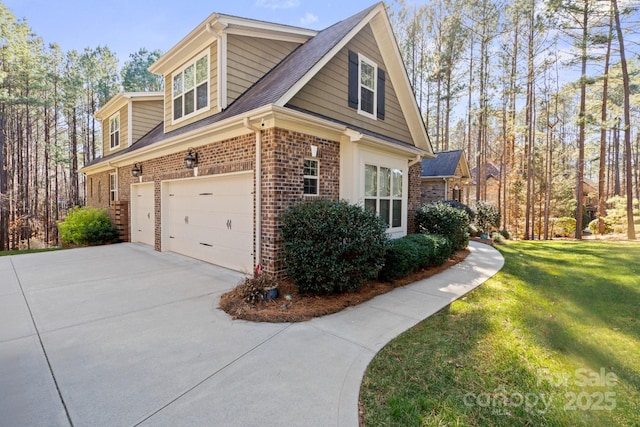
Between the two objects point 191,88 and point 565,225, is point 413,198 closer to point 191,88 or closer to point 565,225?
Result: point 191,88

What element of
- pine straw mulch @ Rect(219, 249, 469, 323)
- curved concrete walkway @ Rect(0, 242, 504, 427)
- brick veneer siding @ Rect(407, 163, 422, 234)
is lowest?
curved concrete walkway @ Rect(0, 242, 504, 427)

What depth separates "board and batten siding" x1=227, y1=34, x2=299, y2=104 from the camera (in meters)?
7.29

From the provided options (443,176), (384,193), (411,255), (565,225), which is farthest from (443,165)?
(411,255)

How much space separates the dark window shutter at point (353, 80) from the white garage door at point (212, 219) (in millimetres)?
3451

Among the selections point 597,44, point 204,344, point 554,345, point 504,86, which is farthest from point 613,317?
point 504,86

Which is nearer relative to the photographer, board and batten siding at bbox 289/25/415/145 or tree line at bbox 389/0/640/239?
board and batten siding at bbox 289/25/415/145

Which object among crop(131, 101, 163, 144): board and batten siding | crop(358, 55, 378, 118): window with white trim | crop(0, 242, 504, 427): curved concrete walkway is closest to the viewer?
crop(0, 242, 504, 427): curved concrete walkway

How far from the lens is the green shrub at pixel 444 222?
8781mm

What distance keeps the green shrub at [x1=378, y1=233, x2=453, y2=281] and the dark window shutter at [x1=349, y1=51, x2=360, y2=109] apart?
12.3 ft

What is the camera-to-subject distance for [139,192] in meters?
10.7

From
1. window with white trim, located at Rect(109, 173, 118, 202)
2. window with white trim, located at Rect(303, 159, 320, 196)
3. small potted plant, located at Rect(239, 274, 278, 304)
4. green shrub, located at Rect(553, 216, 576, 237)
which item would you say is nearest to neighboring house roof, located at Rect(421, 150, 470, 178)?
green shrub, located at Rect(553, 216, 576, 237)

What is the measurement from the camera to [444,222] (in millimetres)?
8812

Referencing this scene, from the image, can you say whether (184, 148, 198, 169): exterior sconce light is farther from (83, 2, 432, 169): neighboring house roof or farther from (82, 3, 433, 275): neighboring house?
(83, 2, 432, 169): neighboring house roof

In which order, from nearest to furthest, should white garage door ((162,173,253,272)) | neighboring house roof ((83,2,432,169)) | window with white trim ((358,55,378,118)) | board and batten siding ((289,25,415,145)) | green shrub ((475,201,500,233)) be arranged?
neighboring house roof ((83,2,432,169)) → white garage door ((162,173,253,272)) → board and batten siding ((289,25,415,145)) → window with white trim ((358,55,378,118)) → green shrub ((475,201,500,233))
